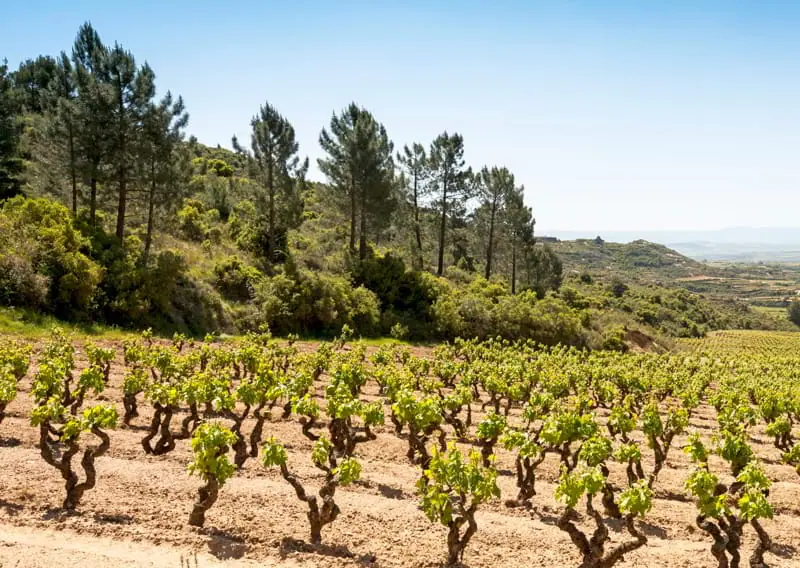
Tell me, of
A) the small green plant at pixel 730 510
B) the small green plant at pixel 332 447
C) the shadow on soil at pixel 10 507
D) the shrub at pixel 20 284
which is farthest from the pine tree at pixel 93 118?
the small green plant at pixel 730 510

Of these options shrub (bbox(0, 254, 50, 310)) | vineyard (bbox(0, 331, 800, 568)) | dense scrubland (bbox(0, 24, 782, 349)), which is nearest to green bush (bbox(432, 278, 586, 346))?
dense scrubland (bbox(0, 24, 782, 349))

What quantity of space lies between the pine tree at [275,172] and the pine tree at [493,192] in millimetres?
22247

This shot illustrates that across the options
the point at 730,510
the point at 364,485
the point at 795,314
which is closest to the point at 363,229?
the point at 364,485

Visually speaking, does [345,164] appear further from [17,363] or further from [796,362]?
[796,362]

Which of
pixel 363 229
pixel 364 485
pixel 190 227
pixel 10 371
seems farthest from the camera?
pixel 363 229

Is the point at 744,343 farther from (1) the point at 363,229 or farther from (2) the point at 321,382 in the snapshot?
(2) the point at 321,382

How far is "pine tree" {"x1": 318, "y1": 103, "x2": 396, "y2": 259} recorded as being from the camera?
39.0 m

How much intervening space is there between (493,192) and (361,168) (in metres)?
19.5

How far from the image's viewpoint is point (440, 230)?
51.3 metres

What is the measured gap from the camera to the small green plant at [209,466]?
8977 millimetres

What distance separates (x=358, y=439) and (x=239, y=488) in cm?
272

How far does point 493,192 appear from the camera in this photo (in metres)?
54.0

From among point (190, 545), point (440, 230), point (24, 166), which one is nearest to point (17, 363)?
point (190, 545)

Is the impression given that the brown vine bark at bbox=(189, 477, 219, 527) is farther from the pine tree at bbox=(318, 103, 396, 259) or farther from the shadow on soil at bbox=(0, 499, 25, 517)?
the pine tree at bbox=(318, 103, 396, 259)
